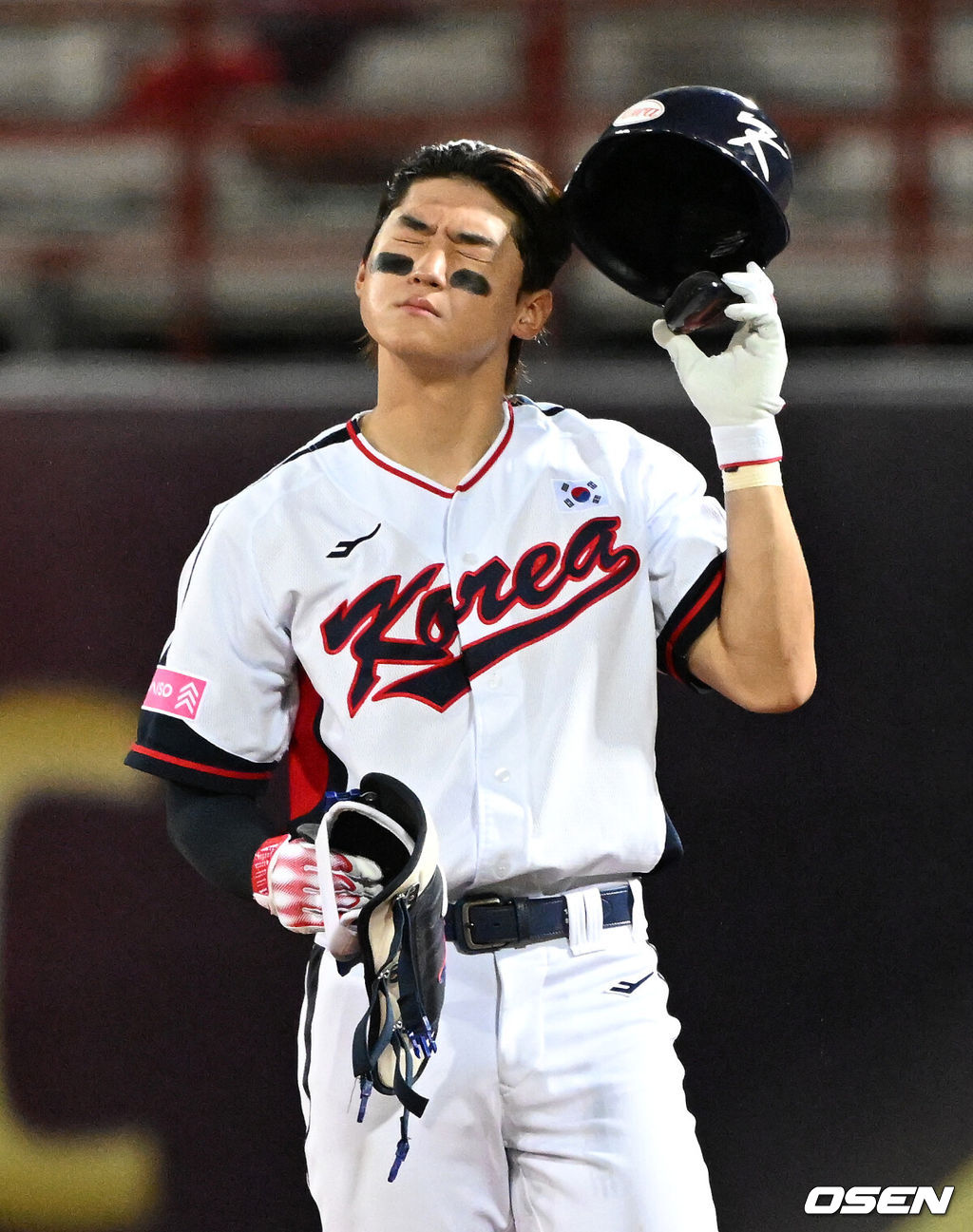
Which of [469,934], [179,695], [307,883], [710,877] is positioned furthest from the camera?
[710,877]

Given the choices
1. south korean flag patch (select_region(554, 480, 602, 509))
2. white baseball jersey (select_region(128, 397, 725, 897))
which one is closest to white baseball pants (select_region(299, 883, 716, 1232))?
white baseball jersey (select_region(128, 397, 725, 897))

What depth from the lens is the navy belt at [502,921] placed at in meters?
1.50

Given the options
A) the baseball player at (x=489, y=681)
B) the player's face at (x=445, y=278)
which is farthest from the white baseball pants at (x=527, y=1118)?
the player's face at (x=445, y=278)

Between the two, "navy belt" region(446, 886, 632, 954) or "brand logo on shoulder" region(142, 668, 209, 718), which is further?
"brand logo on shoulder" region(142, 668, 209, 718)

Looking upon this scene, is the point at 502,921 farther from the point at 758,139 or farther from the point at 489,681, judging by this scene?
the point at 758,139

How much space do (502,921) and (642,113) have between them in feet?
2.93

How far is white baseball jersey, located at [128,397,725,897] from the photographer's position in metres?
1.54

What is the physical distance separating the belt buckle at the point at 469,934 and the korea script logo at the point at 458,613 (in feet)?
0.68

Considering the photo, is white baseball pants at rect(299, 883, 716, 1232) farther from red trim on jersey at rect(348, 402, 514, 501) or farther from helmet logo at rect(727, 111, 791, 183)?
helmet logo at rect(727, 111, 791, 183)

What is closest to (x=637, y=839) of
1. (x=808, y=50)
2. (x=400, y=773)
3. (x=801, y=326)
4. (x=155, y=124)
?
(x=400, y=773)

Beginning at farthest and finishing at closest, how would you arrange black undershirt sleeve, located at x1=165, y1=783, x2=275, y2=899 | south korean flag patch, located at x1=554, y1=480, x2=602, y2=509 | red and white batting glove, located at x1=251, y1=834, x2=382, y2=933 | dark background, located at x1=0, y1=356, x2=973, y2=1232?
1. dark background, located at x1=0, y1=356, x2=973, y2=1232
2. south korean flag patch, located at x1=554, y1=480, x2=602, y2=509
3. black undershirt sleeve, located at x1=165, y1=783, x2=275, y2=899
4. red and white batting glove, located at x1=251, y1=834, x2=382, y2=933

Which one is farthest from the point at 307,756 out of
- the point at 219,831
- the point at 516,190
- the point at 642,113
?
the point at 642,113

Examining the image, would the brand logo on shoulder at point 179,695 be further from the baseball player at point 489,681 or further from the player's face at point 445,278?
the player's face at point 445,278

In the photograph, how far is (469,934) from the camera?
4.94 feet
